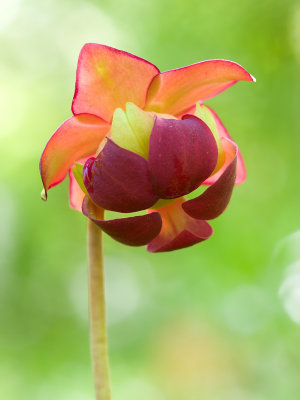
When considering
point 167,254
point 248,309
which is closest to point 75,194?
point 248,309

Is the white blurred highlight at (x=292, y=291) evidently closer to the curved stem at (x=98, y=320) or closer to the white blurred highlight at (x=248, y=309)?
the white blurred highlight at (x=248, y=309)

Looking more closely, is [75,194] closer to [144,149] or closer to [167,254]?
[144,149]

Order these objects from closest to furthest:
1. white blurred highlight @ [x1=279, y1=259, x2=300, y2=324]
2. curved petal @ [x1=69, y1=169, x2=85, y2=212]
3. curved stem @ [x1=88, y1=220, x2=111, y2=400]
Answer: curved stem @ [x1=88, y1=220, x2=111, y2=400] < curved petal @ [x1=69, y1=169, x2=85, y2=212] < white blurred highlight @ [x1=279, y1=259, x2=300, y2=324]

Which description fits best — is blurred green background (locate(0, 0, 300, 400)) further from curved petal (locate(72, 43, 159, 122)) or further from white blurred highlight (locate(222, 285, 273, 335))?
curved petal (locate(72, 43, 159, 122))

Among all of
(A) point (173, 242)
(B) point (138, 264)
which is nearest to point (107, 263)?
(B) point (138, 264)

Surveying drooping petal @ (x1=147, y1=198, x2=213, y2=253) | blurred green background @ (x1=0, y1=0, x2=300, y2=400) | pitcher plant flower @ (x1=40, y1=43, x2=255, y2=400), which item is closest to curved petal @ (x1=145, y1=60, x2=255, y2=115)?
pitcher plant flower @ (x1=40, y1=43, x2=255, y2=400)

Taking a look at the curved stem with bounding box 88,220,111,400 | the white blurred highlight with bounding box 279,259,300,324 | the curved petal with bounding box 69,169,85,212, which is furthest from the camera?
the white blurred highlight with bounding box 279,259,300,324

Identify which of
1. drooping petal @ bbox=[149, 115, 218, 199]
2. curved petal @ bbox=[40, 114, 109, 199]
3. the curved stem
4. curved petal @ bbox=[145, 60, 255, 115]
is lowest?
the curved stem
